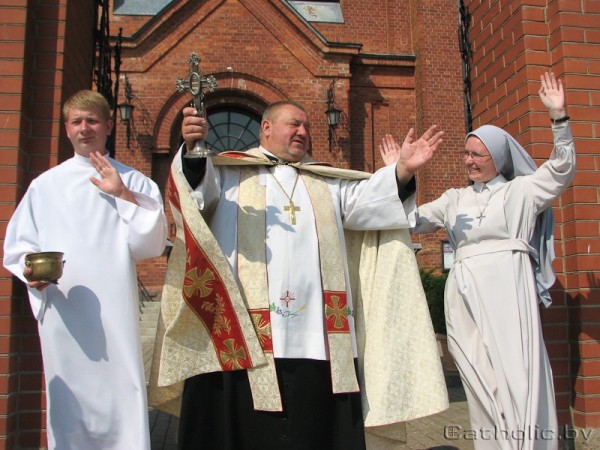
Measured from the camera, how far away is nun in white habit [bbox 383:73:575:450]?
11.1 feet

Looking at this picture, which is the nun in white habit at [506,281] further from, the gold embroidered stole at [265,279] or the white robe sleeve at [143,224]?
the white robe sleeve at [143,224]

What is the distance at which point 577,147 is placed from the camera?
4242mm

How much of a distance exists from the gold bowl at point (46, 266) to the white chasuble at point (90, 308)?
22 cm

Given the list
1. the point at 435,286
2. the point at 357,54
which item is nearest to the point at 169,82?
the point at 357,54

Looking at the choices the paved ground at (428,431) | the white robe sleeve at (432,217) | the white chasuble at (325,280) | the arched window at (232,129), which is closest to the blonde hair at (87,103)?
the white chasuble at (325,280)

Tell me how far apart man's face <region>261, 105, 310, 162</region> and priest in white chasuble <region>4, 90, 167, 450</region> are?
0.80 m

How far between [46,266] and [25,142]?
4.94ft

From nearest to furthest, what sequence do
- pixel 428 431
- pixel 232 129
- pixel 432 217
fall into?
pixel 432 217 → pixel 428 431 → pixel 232 129

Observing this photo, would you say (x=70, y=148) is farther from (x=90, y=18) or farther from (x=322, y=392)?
(x=322, y=392)

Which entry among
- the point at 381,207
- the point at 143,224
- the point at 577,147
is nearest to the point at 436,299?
the point at 577,147

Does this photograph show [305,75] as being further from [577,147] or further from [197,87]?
[197,87]

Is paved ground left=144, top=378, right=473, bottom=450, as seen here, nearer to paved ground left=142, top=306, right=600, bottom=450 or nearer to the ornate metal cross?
paved ground left=142, top=306, right=600, bottom=450

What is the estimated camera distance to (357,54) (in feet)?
49.3

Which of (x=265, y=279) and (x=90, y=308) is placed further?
(x=265, y=279)
